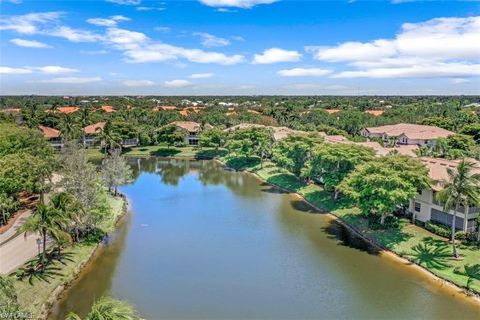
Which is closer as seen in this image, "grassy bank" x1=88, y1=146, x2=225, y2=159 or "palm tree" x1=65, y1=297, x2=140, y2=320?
"palm tree" x1=65, y1=297, x2=140, y2=320

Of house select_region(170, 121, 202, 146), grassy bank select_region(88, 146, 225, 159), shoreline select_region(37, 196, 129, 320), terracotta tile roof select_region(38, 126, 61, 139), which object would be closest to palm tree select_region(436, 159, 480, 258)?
shoreline select_region(37, 196, 129, 320)

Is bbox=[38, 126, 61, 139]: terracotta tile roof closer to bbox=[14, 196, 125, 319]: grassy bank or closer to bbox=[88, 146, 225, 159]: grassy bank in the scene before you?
bbox=[88, 146, 225, 159]: grassy bank

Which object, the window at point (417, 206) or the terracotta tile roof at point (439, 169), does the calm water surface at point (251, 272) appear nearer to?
the window at point (417, 206)

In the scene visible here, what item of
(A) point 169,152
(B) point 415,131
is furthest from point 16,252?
(B) point 415,131

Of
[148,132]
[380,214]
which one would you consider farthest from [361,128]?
[380,214]

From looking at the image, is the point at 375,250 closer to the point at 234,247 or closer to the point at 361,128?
the point at 234,247
